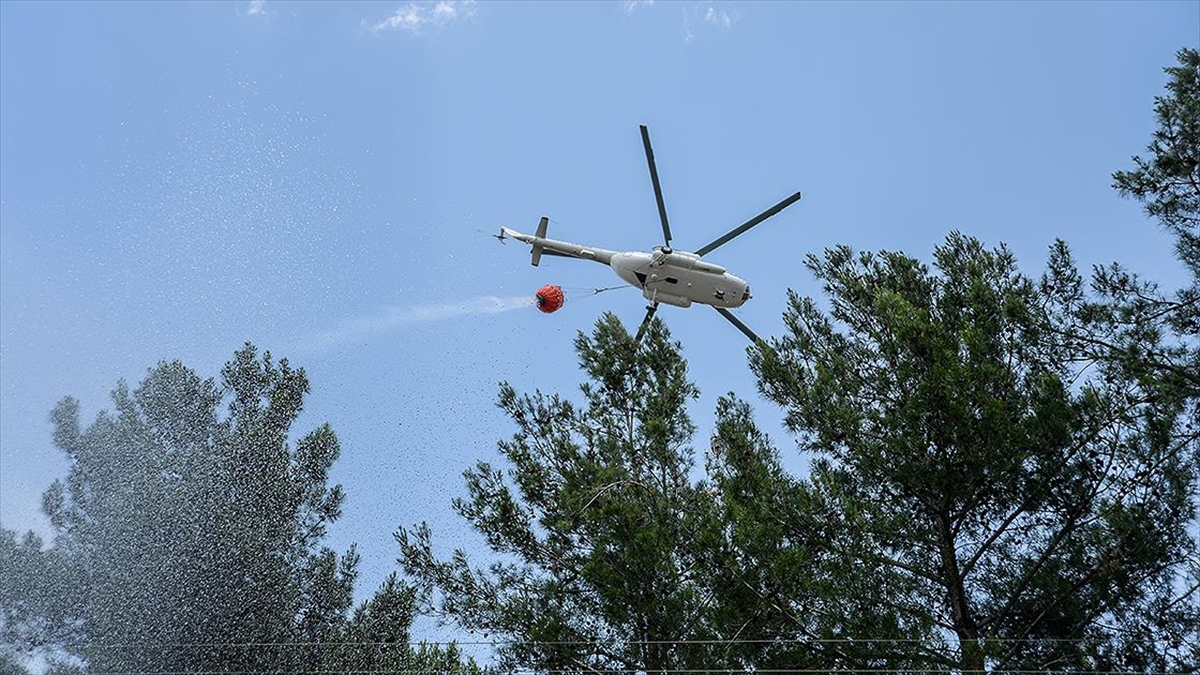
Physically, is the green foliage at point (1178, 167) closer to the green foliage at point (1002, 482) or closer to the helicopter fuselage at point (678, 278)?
the green foliage at point (1002, 482)

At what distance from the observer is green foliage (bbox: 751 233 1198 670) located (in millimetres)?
9242

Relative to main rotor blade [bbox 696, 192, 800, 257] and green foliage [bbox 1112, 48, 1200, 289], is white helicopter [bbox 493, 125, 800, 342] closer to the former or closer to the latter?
main rotor blade [bbox 696, 192, 800, 257]

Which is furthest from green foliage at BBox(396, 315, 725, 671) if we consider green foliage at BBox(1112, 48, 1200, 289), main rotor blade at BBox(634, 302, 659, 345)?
green foliage at BBox(1112, 48, 1200, 289)

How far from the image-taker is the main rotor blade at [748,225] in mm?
12961

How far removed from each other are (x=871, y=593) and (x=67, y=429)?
39.6 ft

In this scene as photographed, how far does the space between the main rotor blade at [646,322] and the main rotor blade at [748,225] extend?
0.87m

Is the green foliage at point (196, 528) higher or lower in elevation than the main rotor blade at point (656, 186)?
lower

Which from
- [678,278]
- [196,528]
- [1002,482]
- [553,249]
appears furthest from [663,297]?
[196,528]

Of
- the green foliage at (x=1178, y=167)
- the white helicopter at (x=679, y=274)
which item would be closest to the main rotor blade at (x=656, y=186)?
the white helicopter at (x=679, y=274)

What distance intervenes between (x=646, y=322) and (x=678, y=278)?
1.11 meters

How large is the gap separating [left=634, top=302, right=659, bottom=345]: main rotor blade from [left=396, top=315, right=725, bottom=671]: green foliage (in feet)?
0.88

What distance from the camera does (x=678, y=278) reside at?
12898 millimetres

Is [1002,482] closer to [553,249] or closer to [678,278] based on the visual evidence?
[678,278]

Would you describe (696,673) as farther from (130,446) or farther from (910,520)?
(130,446)
